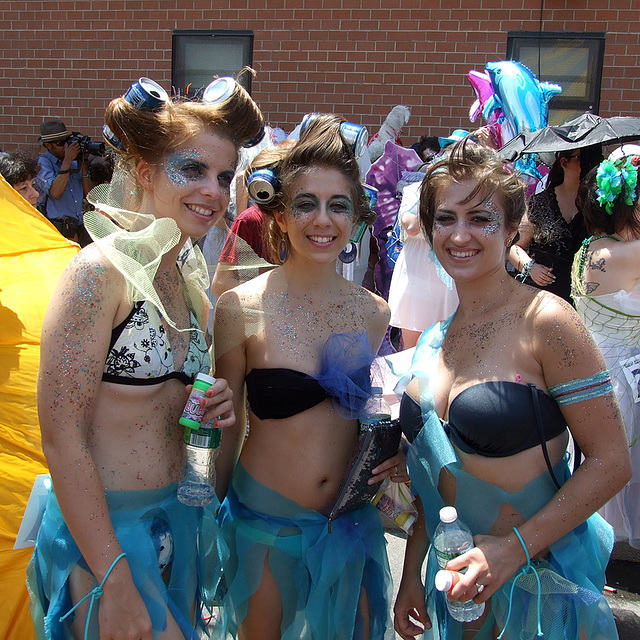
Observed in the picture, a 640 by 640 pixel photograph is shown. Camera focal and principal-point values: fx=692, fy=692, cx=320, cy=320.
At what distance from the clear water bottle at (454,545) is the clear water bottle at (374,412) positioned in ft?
1.21

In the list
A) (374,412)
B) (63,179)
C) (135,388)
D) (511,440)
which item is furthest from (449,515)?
(63,179)

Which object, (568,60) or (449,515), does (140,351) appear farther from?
(568,60)

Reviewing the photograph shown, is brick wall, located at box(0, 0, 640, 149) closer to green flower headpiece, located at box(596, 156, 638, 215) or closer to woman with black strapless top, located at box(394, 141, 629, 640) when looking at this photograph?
green flower headpiece, located at box(596, 156, 638, 215)

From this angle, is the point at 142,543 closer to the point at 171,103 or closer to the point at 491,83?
the point at 171,103

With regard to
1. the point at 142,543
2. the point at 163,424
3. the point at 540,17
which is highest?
the point at 540,17

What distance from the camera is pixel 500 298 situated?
2.24m

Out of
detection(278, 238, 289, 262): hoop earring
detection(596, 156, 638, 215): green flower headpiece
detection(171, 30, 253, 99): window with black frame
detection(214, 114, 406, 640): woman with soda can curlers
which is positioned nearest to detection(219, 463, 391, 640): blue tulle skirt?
detection(214, 114, 406, 640): woman with soda can curlers

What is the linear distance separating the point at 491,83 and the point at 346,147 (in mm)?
4095

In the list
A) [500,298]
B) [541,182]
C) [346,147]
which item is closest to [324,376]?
[500,298]

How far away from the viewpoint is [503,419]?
6.59ft

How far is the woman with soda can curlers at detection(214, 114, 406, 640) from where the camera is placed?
7.55ft

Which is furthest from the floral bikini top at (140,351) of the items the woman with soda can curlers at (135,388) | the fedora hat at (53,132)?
the fedora hat at (53,132)

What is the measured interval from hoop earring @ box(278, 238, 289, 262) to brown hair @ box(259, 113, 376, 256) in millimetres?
148

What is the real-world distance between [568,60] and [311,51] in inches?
109
